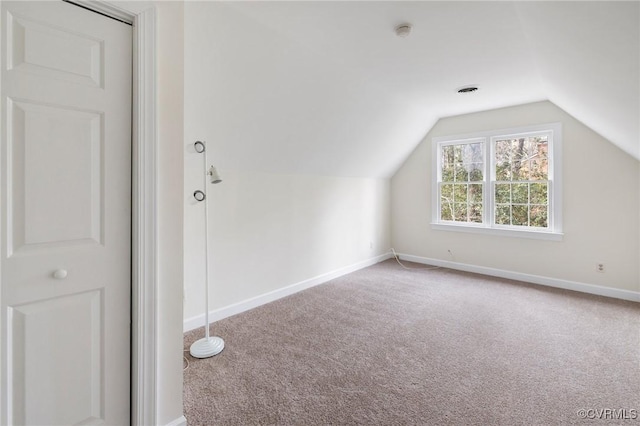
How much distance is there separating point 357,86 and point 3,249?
9.71ft

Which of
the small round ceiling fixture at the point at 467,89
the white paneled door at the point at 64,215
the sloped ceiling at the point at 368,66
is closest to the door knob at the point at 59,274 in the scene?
the white paneled door at the point at 64,215

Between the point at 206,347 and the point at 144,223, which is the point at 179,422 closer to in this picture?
the point at 206,347

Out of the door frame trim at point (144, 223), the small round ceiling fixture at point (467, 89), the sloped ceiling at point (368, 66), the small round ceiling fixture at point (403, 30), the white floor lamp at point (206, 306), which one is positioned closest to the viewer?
the door frame trim at point (144, 223)

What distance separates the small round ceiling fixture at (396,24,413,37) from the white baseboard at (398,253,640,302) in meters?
3.64

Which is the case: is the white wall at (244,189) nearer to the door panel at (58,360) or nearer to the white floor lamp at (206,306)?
the white floor lamp at (206,306)

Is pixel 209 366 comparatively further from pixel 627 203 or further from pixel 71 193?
pixel 627 203

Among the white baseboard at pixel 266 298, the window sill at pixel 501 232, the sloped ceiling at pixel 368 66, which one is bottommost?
the white baseboard at pixel 266 298

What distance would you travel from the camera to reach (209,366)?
2.08 meters

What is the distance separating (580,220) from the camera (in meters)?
3.67

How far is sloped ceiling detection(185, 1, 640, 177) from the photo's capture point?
1.77 metres

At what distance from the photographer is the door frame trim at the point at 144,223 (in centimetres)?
132

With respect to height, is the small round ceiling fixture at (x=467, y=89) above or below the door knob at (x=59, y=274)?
above

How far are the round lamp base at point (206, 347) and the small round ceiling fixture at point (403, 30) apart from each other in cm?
276

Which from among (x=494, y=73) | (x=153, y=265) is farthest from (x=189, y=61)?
(x=494, y=73)
